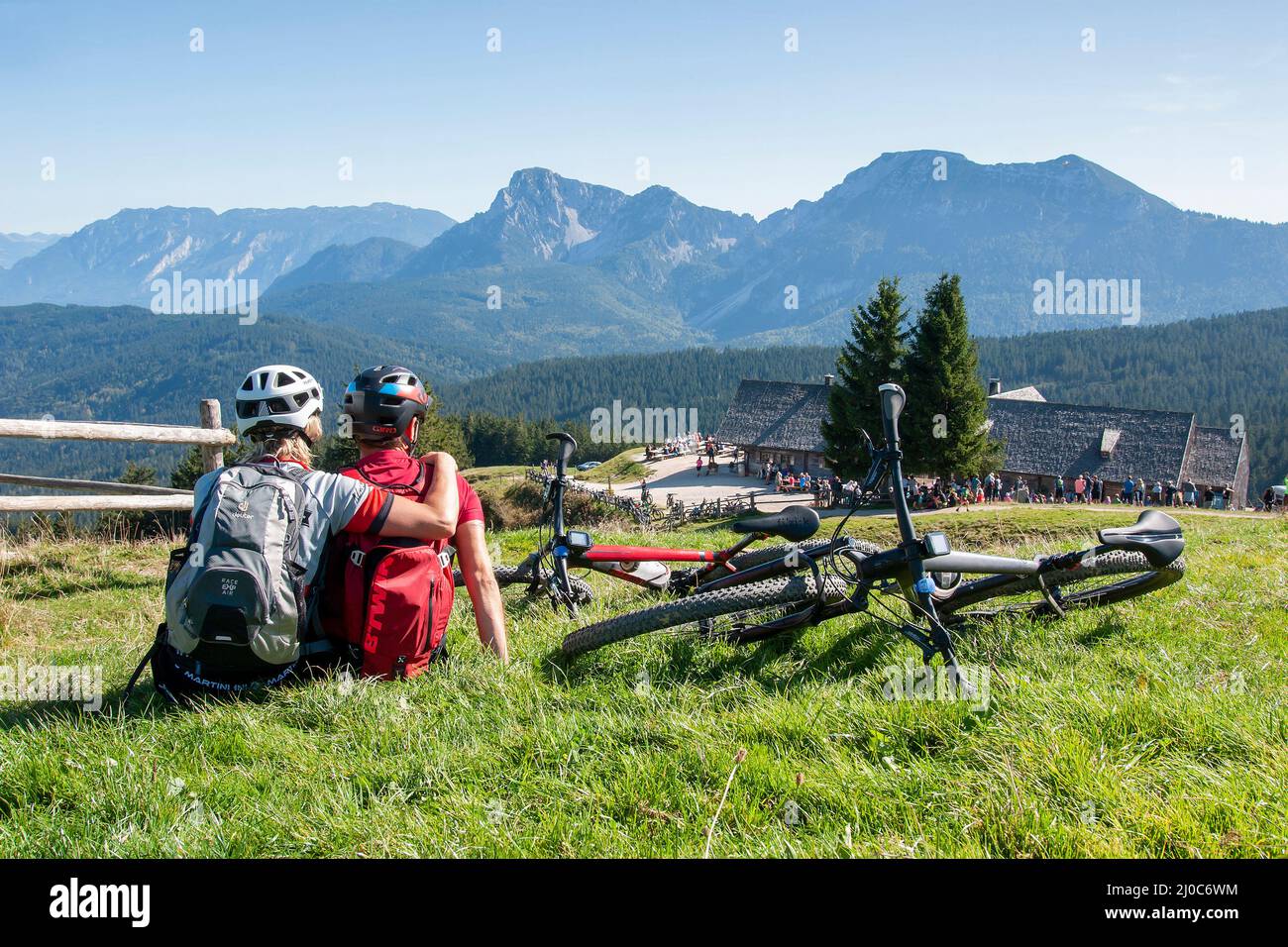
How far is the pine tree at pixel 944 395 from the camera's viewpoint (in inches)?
1657

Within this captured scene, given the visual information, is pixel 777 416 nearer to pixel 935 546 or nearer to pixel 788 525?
pixel 788 525

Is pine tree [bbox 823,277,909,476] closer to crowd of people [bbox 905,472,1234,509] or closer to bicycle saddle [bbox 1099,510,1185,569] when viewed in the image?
crowd of people [bbox 905,472,1234,509]

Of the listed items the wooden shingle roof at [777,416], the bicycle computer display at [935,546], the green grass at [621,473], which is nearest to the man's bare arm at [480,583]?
the bicycle computer display at [935,546]

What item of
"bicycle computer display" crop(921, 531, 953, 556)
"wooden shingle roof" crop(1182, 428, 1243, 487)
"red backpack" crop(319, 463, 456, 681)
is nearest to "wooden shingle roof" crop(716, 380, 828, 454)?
"wooden shingle roof" crop(1182, 428, 1243, 487)

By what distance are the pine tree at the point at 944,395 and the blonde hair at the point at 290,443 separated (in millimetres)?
40132

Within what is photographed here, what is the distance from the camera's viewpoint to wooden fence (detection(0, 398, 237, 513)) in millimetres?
9281

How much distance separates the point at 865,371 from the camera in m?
44.7

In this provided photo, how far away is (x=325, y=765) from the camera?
10.8 feet

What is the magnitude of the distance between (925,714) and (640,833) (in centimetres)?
131

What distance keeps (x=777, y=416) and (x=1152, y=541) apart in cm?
7575

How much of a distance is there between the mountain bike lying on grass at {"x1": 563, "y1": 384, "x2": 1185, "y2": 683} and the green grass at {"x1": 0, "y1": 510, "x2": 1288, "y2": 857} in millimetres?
184

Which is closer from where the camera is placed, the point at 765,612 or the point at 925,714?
the point at 925,714

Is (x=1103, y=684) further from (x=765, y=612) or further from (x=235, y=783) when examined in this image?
(x=235, y=783)
